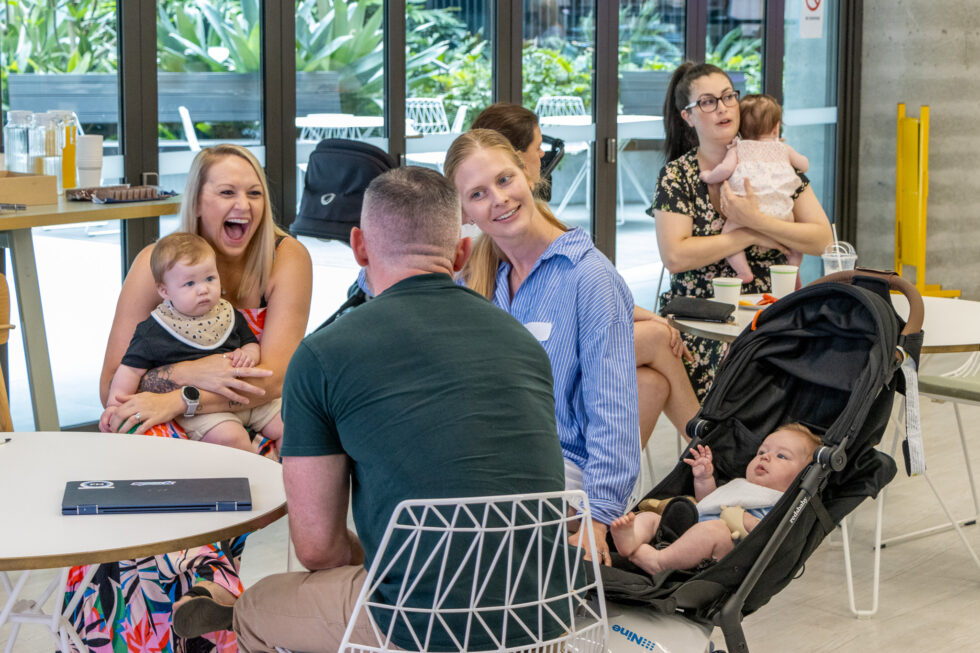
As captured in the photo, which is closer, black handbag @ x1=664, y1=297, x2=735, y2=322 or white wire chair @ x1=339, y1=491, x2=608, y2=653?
white wire chair @ x1=339, y1=491, x2=608, y2=653

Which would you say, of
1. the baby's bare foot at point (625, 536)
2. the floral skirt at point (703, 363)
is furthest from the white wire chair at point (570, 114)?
the baby's bare foot at point (625, 536)

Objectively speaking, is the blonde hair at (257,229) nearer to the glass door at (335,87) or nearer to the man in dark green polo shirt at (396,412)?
the man in dark green polo shirt at (396,412)

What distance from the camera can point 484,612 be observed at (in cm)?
167

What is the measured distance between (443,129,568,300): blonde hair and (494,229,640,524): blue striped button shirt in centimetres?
12

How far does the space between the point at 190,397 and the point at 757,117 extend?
2356mm

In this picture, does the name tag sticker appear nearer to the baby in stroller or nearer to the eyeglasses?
the baby in stroller

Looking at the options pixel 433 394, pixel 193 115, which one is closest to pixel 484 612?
pixel 433 394

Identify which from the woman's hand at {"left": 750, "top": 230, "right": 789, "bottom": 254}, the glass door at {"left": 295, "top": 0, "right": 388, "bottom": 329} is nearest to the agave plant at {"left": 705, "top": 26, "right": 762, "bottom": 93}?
the glass door at {"left": 295, "top": 0, "right": 388, "bottom": 329}

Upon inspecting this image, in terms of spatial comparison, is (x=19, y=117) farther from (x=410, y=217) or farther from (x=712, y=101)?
(x=410, y=217)

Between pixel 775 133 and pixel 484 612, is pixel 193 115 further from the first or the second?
pixel 484 612

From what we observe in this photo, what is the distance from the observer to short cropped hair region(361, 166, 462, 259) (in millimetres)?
1811

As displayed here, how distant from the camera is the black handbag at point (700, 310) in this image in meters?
3.37

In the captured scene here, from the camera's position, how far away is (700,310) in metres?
3.40

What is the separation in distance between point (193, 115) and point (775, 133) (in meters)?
2.34
